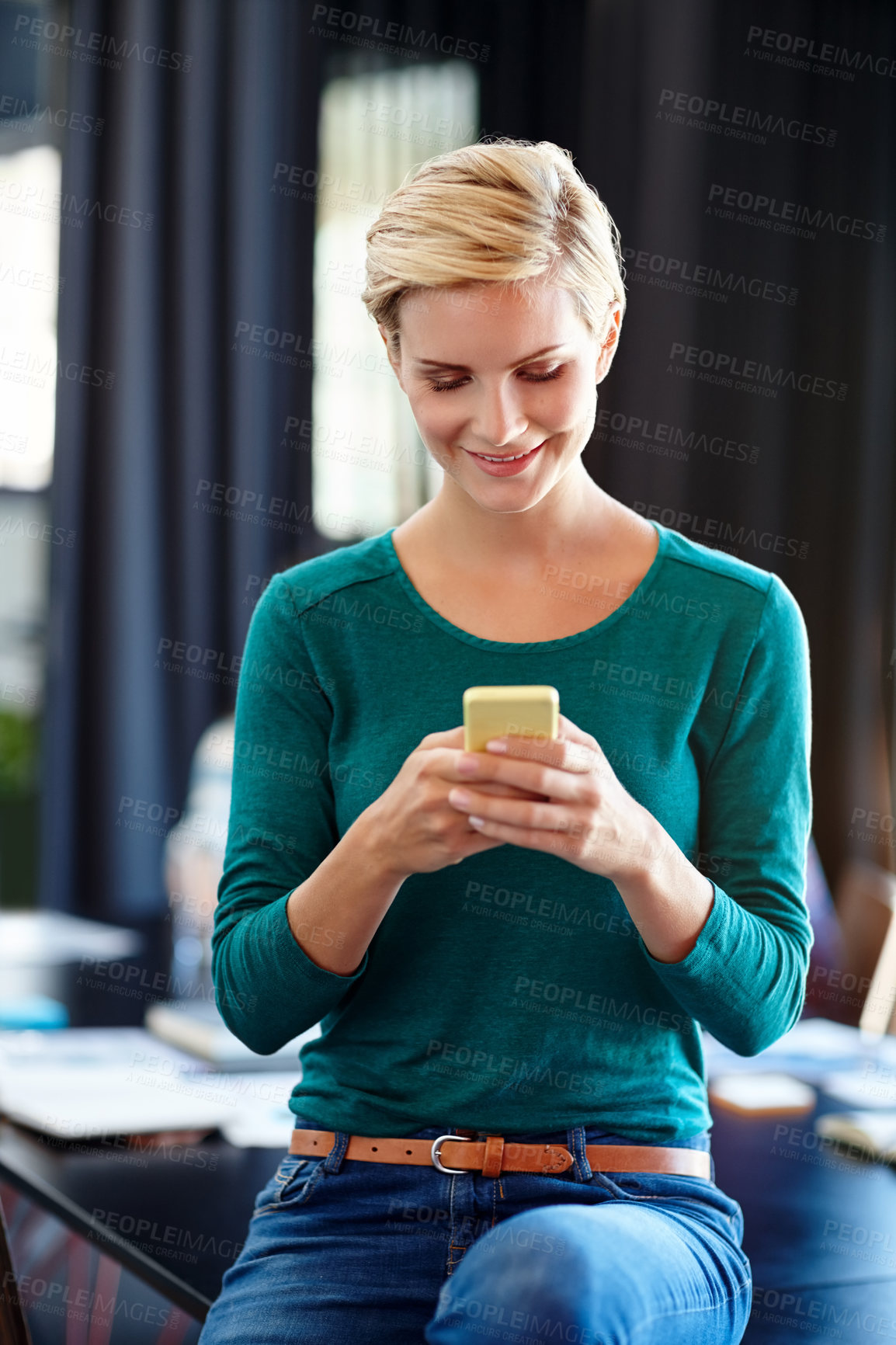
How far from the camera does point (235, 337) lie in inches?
162

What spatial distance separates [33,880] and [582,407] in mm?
3781

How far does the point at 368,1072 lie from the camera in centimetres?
119

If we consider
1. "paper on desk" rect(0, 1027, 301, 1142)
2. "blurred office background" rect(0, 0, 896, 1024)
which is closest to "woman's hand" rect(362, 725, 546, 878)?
"paper on desk" rect(0, 1027, 301, 1142)

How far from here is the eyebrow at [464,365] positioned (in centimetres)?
112

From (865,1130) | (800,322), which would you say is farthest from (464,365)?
(800,322)

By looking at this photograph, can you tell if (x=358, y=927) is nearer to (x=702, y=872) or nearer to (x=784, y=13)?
(x=702, y=872)

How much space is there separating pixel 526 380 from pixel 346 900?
44cm

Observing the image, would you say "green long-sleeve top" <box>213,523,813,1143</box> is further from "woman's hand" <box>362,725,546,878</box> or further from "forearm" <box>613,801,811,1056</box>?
"woman's hand" <box>362,725,546,878</box>

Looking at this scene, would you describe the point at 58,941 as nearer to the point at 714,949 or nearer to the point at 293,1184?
the point at 293,1184

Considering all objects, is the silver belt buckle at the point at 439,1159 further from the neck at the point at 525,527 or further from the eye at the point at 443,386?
the eye at the point at 443,386

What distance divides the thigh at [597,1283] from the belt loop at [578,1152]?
0.13 feet

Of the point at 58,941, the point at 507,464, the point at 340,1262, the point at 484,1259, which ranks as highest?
the point at 507,464

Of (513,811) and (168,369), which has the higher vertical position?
(513,811)

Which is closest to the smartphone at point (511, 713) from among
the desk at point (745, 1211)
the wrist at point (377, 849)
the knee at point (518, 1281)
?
the wrist at point (377, 849)
